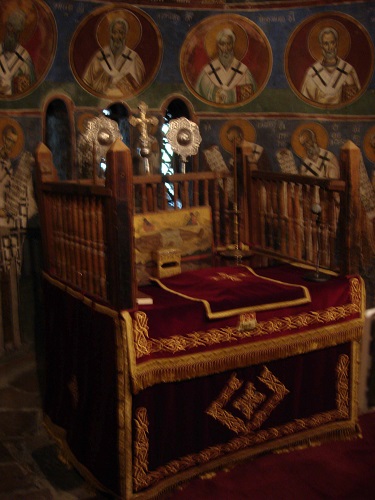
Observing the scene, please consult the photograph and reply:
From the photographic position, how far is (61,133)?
20.2 ft

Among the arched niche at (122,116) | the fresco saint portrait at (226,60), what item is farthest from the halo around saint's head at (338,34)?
the arched niche at (122,116)

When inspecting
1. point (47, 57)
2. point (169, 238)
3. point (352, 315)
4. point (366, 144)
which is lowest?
point (352, 315)

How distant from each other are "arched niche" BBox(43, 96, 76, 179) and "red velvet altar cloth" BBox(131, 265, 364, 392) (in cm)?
207

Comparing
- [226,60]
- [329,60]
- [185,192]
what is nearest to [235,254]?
[185,192]

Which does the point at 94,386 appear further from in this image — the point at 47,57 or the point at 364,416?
the point at 47,57

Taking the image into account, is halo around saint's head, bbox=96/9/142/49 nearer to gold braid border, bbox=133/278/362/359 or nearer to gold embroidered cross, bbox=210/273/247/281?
gold embroidered cross, bbox=210/273/247/281

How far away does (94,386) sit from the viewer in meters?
4.02

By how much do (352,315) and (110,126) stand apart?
80.7 inches

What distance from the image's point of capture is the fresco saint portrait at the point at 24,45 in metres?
5.63

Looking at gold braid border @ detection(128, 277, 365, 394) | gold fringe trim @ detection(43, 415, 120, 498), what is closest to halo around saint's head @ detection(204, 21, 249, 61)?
gold braid border @ detection(128, 277, 365, 394)

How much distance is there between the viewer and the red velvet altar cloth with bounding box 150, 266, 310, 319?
13.4 feet

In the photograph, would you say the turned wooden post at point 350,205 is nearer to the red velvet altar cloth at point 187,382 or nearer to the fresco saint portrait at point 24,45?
the red velvet altar cloth at point 187,382

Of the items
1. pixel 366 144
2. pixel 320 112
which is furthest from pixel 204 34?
pixel 366 144

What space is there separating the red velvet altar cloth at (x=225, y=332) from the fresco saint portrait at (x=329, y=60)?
2.63 metres
